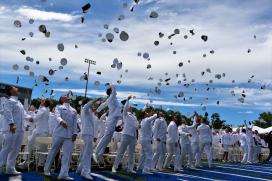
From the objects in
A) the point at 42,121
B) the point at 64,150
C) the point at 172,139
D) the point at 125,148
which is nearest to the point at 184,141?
the point at 172,139

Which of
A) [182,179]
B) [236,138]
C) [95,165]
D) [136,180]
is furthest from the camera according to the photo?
[236,138]

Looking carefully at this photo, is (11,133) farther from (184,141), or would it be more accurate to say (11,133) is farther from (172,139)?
(184,141)

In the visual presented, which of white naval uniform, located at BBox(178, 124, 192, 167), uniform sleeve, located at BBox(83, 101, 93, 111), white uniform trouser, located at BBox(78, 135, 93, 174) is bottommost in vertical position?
white uniform trouser, located at BBox(78, 135, 93, 174)

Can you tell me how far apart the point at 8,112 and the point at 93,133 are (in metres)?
2.42

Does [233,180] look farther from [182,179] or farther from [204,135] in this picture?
[204,135]

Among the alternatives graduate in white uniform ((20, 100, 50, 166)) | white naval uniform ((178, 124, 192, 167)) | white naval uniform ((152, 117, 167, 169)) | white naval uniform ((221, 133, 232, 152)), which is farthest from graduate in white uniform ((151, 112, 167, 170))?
white naval uniform ((221, 133, 232, 152))

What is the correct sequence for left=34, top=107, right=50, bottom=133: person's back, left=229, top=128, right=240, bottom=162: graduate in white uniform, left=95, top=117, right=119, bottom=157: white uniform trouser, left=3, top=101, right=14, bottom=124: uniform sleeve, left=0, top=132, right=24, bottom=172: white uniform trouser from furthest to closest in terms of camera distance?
left=229, top=128, right=240, bottom=162: graduate in white uniform
left=34, top=107, right=50, bottom=133: person's back
left=95, top=117, right=119, bottom=157: white uniform trouser
left=0, top=132, right=24, bottom=172: white uniform trouser
left=3, top=101, right=14, bottom=124: uniform sleeve

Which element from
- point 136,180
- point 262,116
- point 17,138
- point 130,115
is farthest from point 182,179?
point 262,116

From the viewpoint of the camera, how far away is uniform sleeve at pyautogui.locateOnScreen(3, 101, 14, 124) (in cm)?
1027

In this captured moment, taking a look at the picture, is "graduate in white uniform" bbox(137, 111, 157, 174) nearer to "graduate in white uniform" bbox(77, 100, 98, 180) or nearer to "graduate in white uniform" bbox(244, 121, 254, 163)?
"graduate in white uniform" bbox(77, 100, 98, 180)

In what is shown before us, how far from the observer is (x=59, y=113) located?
10523 mm

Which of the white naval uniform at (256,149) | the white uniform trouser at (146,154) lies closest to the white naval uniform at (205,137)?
the white uniform trouser at (146,154)

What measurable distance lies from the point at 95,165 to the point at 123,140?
2.67m

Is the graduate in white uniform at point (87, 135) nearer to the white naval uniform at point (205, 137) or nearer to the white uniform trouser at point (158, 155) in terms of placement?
the white uniform trouser at point (158, 155)
